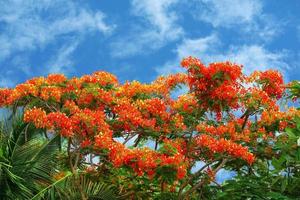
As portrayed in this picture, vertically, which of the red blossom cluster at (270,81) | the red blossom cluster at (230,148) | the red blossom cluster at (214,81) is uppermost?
the red blossom cluster at (270,81)

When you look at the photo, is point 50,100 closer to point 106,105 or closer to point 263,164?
point 106,105

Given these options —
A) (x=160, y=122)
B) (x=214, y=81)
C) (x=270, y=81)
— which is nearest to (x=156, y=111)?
(x=160, y=122)

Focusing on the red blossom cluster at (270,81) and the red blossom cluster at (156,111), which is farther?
the red blossom cluster at (270,81)

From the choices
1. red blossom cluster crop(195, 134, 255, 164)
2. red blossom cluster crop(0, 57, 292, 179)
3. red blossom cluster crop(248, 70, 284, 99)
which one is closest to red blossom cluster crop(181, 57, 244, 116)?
red blossom cluster crop(0, 57, 292, 179)

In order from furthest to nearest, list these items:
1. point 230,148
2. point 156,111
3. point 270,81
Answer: point 270,81 < point 156,111 < point 230,148

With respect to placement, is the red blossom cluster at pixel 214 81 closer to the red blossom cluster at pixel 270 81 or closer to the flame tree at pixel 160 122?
the flame tree at pixel 160 122

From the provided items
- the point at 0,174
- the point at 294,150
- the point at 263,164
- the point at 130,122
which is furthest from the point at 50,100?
the point at 294,150

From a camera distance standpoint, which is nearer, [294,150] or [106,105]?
[294,150]

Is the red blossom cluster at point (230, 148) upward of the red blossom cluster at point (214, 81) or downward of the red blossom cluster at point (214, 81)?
downward

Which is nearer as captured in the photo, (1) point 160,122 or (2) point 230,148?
(2) point 230,148

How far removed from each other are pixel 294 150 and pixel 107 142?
10.4 ft

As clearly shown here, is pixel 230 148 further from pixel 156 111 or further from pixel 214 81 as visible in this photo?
→ pixel 156 111

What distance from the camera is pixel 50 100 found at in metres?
12.2

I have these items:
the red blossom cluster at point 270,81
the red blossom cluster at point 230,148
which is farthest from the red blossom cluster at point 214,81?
→ the red blossom cluster at point 270,81
